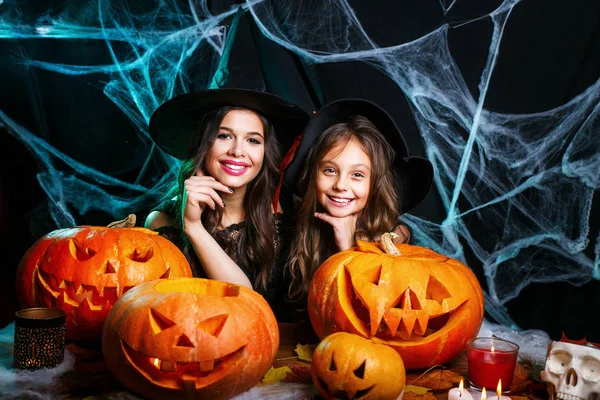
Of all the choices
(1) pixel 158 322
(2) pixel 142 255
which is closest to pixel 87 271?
(2) pixel 142 255

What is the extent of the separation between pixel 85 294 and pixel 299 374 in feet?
2.01

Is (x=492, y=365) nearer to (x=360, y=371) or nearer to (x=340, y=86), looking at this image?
(x=360, y=371)

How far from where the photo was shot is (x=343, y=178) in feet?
6.62

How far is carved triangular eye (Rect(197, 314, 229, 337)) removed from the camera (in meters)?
1.21

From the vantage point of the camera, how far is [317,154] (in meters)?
2.11

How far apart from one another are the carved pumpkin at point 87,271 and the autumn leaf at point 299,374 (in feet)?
1.56

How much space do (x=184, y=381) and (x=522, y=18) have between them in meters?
2.28

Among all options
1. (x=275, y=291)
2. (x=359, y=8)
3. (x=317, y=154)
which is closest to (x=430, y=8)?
(x=359, y=8)

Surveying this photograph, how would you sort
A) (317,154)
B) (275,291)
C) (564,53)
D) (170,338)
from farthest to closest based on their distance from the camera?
(564,53) < (275,291) < (317,154) < (170,338)

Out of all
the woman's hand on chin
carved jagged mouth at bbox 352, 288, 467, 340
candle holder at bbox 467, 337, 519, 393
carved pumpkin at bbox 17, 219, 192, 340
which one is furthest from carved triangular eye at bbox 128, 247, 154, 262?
candle holder at bbox 467, 337, 519, 393

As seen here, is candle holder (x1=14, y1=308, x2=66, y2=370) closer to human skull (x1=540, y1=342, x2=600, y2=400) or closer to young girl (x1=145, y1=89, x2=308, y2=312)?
young girl (x1=145, y1=89, x2=308, y2=312)

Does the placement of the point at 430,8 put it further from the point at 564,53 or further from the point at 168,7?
the point at 168,7

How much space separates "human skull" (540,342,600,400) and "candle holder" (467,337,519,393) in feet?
0.29

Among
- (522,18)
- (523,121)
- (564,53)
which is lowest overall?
(523,121)
